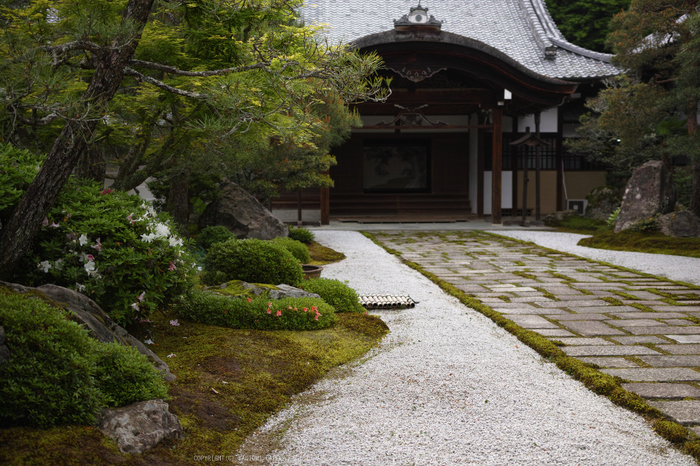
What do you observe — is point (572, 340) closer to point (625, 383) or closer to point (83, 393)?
point (625, 383)

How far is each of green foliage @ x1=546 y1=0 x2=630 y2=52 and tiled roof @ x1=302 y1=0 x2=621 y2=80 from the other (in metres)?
4.44

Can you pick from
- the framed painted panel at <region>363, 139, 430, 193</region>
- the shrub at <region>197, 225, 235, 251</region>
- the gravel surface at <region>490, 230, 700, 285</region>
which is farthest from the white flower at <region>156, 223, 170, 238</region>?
the framed painted panel at <region>363, 139, 430, 193</region>

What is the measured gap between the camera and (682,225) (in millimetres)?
11188

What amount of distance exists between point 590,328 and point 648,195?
309 inches

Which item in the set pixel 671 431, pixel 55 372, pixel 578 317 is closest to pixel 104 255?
pixel 55 372

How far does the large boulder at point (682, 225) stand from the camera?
11125 millimetres

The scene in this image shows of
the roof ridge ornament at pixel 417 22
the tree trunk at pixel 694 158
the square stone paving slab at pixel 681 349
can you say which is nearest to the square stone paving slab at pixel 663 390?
the square stone paving slab at pixel 681 349

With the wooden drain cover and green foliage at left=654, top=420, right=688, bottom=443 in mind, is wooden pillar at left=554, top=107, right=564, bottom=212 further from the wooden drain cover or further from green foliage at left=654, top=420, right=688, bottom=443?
green foliage at left=654, top=420, right=688, bottom=443

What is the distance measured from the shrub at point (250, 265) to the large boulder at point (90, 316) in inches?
98.2

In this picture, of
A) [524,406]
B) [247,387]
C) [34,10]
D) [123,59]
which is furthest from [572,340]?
[34,10]

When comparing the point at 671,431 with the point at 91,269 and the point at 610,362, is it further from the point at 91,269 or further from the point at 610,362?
the point at 91,269

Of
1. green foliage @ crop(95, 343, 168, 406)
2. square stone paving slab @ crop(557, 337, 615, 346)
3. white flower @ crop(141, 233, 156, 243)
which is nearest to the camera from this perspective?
green foliage @ crop(95, 343, 168, 406)

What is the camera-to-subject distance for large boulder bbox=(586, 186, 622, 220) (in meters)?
16.7

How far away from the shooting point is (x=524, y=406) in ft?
11.3
